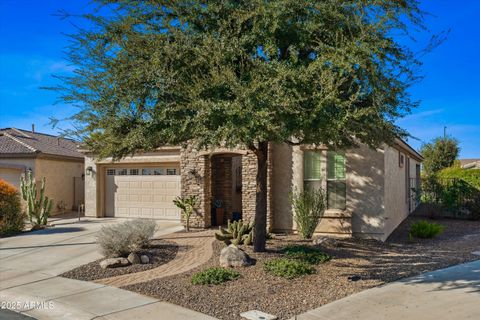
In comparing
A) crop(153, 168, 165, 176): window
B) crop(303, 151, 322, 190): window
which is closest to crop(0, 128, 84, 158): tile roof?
crop(153, 168, 165, 176): window

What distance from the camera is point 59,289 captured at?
8.09m

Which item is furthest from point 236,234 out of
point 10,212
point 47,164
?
point 47,164

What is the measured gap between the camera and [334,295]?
7.30 metres

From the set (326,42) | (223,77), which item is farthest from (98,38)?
(326,42)

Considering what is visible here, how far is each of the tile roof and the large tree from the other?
12.6 meters

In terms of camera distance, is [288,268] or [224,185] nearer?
[288,268]

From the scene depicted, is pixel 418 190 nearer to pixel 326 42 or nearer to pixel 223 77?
pixel 326 42

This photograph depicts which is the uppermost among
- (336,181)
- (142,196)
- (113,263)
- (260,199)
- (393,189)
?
(336,181)

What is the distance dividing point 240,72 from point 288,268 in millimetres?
4091

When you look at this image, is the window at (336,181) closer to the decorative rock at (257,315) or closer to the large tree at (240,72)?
the large tree at (240,72)

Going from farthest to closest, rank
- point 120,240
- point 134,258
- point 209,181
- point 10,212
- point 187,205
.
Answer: point 209,181 < point 10,212 < point 187,205 < point 120,240 < point 134,258

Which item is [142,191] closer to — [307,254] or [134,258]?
[134,258]

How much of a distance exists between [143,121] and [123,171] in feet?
37.0

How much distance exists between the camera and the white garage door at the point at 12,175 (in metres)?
20.5
